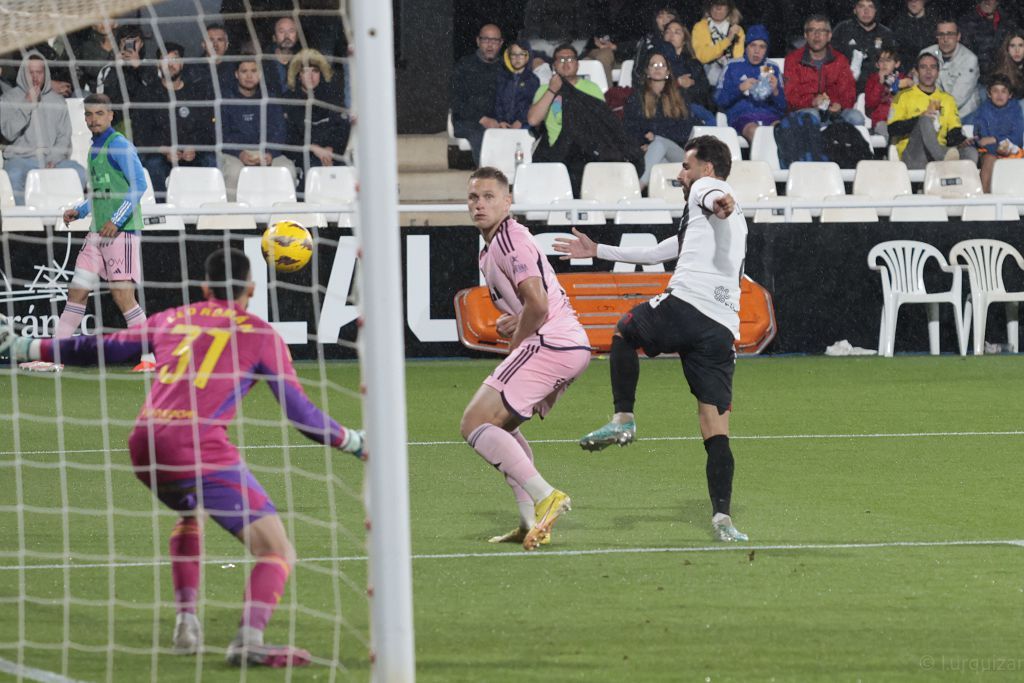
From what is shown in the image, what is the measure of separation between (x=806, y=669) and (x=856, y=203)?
11000mm

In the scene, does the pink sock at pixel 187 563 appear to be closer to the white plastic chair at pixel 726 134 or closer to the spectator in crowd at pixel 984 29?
the white plastic chair at pixel 726 134

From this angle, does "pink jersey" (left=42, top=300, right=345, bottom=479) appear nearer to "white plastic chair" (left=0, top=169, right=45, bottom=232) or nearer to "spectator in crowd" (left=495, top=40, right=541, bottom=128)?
"white plastic chair" (left=0, top=169, right=45, bottom=232)

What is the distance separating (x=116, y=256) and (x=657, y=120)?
22.2 feet

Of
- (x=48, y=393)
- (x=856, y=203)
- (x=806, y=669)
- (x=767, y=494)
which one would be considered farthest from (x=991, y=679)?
(x=856, y=203)

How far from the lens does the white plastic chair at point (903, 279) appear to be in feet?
50.2

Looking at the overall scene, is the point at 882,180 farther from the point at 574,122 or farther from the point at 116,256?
the point at 116,256

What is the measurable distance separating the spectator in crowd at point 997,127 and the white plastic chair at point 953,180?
0.60 metres

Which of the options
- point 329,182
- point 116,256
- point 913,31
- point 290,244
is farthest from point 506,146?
point 290,244

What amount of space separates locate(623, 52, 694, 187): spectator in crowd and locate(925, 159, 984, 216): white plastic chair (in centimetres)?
265

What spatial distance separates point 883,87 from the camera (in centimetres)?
1808

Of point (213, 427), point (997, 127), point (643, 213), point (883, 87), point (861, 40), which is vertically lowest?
point (643, 213)

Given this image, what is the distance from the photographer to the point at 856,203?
15.4 meters

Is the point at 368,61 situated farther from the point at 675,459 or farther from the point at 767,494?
the point at 675,459

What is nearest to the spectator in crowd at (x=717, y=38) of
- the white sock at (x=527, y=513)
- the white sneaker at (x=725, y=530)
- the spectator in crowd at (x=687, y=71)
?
the spectator in crowd at (x=687, y=71)
